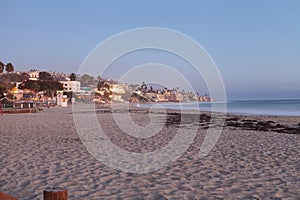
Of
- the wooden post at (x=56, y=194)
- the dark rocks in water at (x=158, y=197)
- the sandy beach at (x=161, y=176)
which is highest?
the wooden post at (x=56, y=194)

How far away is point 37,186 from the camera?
5414mm

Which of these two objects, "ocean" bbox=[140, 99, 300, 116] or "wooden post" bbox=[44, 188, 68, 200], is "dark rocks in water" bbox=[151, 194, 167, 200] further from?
Result: "ocean" bbox=[140, 99, 300, 116]

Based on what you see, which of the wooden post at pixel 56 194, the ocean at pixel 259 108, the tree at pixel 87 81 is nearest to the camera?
the wooden post at pixel 56 194

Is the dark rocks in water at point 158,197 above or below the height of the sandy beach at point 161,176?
below

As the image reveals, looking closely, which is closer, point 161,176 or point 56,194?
point 56,194

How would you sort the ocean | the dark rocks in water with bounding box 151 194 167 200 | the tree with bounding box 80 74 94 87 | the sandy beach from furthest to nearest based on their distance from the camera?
1. the tree with bounding box 80 74 94 87
2. the ocean
3. the sandy beach
4. the dark rocks in water with bounding box 151 194 167 200

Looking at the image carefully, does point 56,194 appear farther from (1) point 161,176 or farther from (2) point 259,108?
(2) point 259,108

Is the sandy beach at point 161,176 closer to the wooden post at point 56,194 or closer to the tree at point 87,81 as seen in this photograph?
the wooden post at point 56,194

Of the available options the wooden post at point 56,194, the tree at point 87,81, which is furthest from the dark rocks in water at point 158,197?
the tree at point 87,81

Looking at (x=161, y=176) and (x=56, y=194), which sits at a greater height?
(x=56, y=194)

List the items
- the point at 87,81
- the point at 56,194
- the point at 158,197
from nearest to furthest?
the point at 56,194 < the point at 158,197 < the point at 87,81

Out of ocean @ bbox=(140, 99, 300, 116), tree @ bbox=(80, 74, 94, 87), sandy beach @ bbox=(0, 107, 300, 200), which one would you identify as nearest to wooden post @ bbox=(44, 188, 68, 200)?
sandy beach @ bbox=(0, 107, 300, 200)

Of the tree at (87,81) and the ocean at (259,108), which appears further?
the tree at (87,81)

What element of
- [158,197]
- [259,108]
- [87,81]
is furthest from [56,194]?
[87,81]
